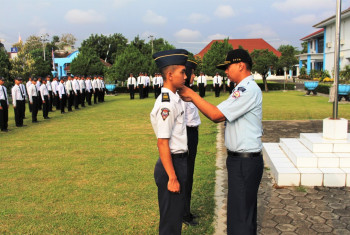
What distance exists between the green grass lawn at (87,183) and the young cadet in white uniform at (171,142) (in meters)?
1.14

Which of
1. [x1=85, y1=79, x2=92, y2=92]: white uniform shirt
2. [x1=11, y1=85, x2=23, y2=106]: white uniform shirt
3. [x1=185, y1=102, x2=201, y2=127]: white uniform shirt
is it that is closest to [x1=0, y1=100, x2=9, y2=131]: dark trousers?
[x1=11, y1=85, x2=23, y2=106]: white uniform shirt

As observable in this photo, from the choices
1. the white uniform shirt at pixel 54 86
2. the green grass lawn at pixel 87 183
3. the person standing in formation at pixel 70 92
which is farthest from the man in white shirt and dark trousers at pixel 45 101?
the green grass lawn at pixel 87 183

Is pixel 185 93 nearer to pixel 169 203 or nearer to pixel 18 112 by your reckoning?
pixel 169 203

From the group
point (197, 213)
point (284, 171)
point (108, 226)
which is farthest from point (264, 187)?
point (108, 226)

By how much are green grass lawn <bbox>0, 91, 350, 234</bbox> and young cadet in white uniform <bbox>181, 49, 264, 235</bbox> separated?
3.06 ft

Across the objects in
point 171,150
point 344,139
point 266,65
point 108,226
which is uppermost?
point 266,65

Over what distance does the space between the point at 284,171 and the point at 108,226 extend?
8.81ft

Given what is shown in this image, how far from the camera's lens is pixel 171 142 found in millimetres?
2467

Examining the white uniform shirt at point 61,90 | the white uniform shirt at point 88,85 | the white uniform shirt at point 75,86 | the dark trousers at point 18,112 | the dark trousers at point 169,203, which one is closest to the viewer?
the dark trousers at point 169,203

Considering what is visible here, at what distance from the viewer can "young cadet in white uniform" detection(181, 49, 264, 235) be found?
2510 mm

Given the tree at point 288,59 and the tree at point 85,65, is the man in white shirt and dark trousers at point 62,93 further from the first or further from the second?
the tree at point 288,59

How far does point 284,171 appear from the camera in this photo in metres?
4.84

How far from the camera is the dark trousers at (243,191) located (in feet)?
8.39

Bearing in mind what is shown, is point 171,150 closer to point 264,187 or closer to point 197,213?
point 197,213
